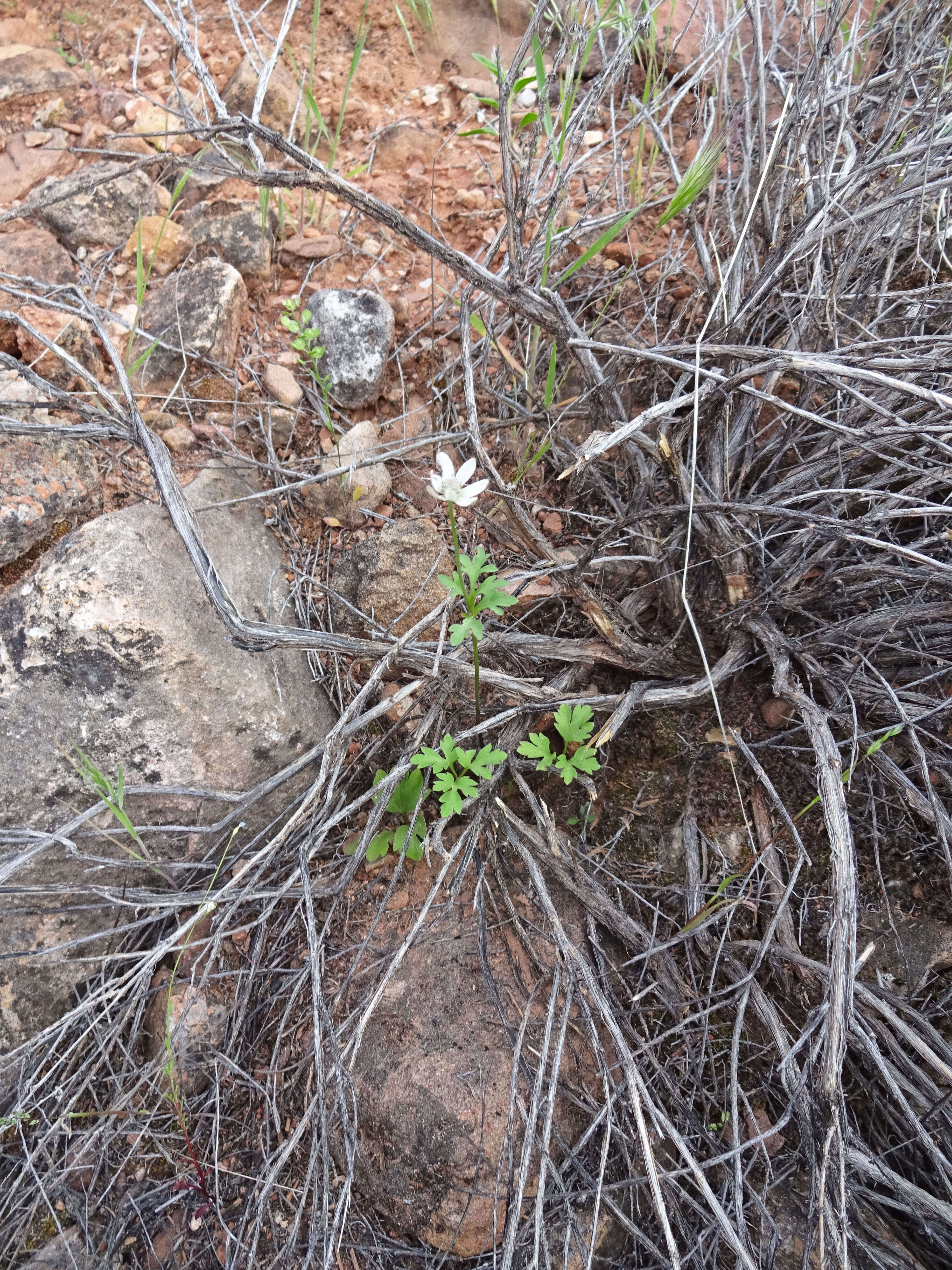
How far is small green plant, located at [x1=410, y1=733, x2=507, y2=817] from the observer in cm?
152

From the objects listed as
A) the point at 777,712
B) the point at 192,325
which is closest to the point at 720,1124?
the point at 777,712

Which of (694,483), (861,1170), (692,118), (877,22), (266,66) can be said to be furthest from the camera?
(692,118)

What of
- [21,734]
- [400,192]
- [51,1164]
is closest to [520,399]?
[400,192]

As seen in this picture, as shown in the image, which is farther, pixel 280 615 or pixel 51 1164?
pixel 280 615

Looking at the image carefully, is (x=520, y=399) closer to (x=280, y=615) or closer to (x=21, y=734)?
(x=280, y=615)

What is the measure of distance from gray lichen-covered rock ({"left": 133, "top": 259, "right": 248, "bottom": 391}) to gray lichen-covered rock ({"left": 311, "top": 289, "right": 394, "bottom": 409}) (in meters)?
0.26

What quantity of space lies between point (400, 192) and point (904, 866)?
2568 mm

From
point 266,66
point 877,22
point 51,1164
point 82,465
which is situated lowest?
point 51,1164

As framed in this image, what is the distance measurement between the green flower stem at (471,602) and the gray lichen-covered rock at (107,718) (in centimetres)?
55

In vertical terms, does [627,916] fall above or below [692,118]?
below

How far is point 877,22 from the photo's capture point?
225 centimetres

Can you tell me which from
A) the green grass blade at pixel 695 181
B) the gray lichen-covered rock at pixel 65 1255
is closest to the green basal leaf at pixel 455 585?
the green grass blade at pixel 695 181

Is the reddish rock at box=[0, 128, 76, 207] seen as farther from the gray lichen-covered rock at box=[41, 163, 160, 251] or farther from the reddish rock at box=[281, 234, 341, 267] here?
the reddish rock at box=[281, 234, 341, 267]

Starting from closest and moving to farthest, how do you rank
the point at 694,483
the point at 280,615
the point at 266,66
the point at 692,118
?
the point at 266,66 → the point at 694,483 → the point at 280,615 → the point at 692,118
